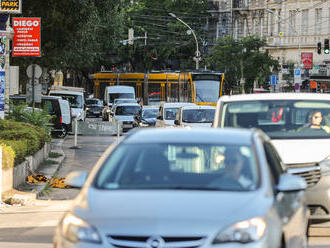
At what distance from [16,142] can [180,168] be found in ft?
41.8

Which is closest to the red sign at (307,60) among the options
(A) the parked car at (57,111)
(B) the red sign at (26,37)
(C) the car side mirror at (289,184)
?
(A) the parked car at (57,111)

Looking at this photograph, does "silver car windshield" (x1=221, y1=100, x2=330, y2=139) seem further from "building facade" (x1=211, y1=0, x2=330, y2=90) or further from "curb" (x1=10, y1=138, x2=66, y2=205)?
"building facade" (x1=211, y1=0, x2=330, y2=90)

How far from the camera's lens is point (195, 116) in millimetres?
30219

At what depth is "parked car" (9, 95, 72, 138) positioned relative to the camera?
40.8 m

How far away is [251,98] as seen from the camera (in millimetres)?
13320

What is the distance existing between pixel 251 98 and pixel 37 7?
23698mm

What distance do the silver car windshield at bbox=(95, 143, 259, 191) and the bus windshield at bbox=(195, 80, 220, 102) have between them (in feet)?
145

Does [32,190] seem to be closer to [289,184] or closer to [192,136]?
[192,136]

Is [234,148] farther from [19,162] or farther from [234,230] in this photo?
[19,162]

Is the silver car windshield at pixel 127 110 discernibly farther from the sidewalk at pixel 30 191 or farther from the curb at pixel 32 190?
the sidewalk at pixel 30 191

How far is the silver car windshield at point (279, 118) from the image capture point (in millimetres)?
13039

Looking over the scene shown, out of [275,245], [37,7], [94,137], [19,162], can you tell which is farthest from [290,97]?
[94,137]

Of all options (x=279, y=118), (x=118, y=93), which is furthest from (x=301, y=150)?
(x=118, y=93)

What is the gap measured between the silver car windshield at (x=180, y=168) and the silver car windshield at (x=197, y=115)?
2152cm
